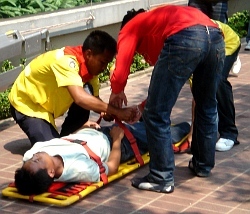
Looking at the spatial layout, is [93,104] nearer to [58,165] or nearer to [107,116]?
[107,116]

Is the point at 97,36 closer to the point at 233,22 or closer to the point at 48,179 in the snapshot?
the point at 48,179

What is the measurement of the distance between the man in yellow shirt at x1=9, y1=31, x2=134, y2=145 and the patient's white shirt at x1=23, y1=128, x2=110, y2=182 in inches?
11.4

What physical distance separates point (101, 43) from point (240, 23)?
6739 millimetres

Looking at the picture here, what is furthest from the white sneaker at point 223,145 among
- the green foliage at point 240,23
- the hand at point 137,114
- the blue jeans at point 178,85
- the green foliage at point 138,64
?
the green foliage at point 240,23

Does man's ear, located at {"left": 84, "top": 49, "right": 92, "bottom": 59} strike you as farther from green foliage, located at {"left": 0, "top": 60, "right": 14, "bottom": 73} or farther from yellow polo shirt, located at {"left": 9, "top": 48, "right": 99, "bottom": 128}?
green foliage, located at {"left": 0, "top": 60, "right": 14, "bottom": 73}

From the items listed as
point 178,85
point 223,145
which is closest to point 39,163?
point 178,85

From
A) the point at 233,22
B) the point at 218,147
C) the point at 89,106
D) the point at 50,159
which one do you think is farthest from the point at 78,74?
the point at 233,22

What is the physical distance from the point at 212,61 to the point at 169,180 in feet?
3.10

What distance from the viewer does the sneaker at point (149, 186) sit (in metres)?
5.63

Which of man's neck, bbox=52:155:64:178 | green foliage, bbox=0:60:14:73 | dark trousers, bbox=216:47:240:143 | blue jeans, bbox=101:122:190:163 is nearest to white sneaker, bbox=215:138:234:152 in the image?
dark trousers, bbox=216:47:240:143

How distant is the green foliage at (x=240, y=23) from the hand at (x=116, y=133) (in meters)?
6.41

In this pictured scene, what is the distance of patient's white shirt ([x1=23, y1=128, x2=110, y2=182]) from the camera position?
18.1 feet

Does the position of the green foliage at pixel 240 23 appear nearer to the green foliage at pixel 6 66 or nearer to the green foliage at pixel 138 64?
the green foliage at pixel 138 64

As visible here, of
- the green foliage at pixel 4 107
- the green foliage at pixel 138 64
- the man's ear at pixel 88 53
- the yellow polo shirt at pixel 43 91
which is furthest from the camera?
the green foliage at pixel 138 64
